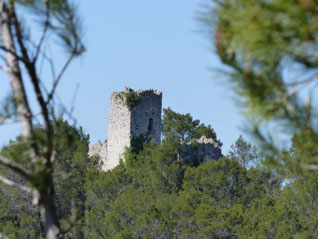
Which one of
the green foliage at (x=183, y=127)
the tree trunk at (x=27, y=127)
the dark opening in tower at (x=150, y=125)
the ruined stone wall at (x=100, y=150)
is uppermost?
the green foliage at (x=183, y=127)

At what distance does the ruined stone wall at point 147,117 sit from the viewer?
29.5m

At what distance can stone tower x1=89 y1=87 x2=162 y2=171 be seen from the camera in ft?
96.7

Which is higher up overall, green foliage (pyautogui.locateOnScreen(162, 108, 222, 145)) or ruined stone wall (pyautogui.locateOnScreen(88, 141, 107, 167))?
green foliage (pyautogui.locateOnScreen(162, 108, 222, 145))

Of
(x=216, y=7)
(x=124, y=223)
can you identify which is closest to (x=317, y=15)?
(x=216, y=7)

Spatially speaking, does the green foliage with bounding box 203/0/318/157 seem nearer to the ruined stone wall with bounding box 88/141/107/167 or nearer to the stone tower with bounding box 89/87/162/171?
the stone tower with bounding box 89/87/162/171

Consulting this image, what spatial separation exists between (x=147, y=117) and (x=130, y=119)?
76 centimetres

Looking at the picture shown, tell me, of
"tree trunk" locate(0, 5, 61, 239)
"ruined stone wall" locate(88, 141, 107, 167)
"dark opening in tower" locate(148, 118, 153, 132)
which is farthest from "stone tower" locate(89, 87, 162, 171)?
"tree trunk" locate(0, 5, 61, 239)

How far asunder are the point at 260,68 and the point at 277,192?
27.2 meters

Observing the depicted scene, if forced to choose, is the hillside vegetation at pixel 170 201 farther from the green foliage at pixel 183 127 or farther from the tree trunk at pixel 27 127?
the tree trunk at pixel 27 127

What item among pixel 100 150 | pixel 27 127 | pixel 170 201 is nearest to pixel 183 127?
pixel 100 150

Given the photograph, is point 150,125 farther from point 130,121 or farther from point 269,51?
point 269,51

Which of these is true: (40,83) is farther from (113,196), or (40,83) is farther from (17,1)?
(113,196)

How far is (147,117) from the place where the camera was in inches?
1168

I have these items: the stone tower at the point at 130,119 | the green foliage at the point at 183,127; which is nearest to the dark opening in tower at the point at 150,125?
the stone tower at the point at 130,119
